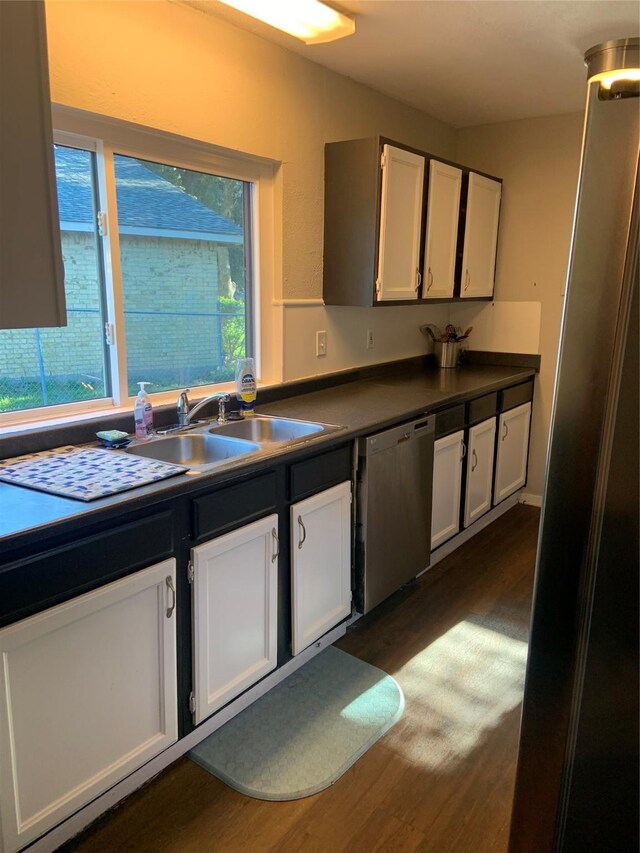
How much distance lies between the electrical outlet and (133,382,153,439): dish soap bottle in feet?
3.54

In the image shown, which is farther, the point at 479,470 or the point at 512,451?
the point at 512,451

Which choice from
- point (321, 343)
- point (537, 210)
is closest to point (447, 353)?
point (537, 210)

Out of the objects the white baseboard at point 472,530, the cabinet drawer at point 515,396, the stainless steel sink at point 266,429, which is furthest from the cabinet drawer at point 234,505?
the cabinet drawer at point 515,396

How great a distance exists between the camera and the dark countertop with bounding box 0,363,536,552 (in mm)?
1404

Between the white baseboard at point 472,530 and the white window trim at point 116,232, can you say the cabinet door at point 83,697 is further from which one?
the white baseboard at point 472,530

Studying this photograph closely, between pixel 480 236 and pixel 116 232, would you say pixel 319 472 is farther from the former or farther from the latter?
pixel 480 236

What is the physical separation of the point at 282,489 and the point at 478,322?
2552mm

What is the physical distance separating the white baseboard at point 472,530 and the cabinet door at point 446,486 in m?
0.08

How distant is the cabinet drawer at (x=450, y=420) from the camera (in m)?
2.97

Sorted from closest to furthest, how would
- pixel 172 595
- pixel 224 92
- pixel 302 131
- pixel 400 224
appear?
pixel 172 595, pixel 224 92, pixel 302 131, pixel 400 224

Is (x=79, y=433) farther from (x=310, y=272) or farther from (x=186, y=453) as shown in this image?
(x=310, y=272)

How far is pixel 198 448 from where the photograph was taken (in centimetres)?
232

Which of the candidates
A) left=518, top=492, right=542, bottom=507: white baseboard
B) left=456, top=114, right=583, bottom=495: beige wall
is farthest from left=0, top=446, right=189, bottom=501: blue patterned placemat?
left=518, top=492, right=542, bottom=507: white baseboard

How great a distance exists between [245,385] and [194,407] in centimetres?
25
